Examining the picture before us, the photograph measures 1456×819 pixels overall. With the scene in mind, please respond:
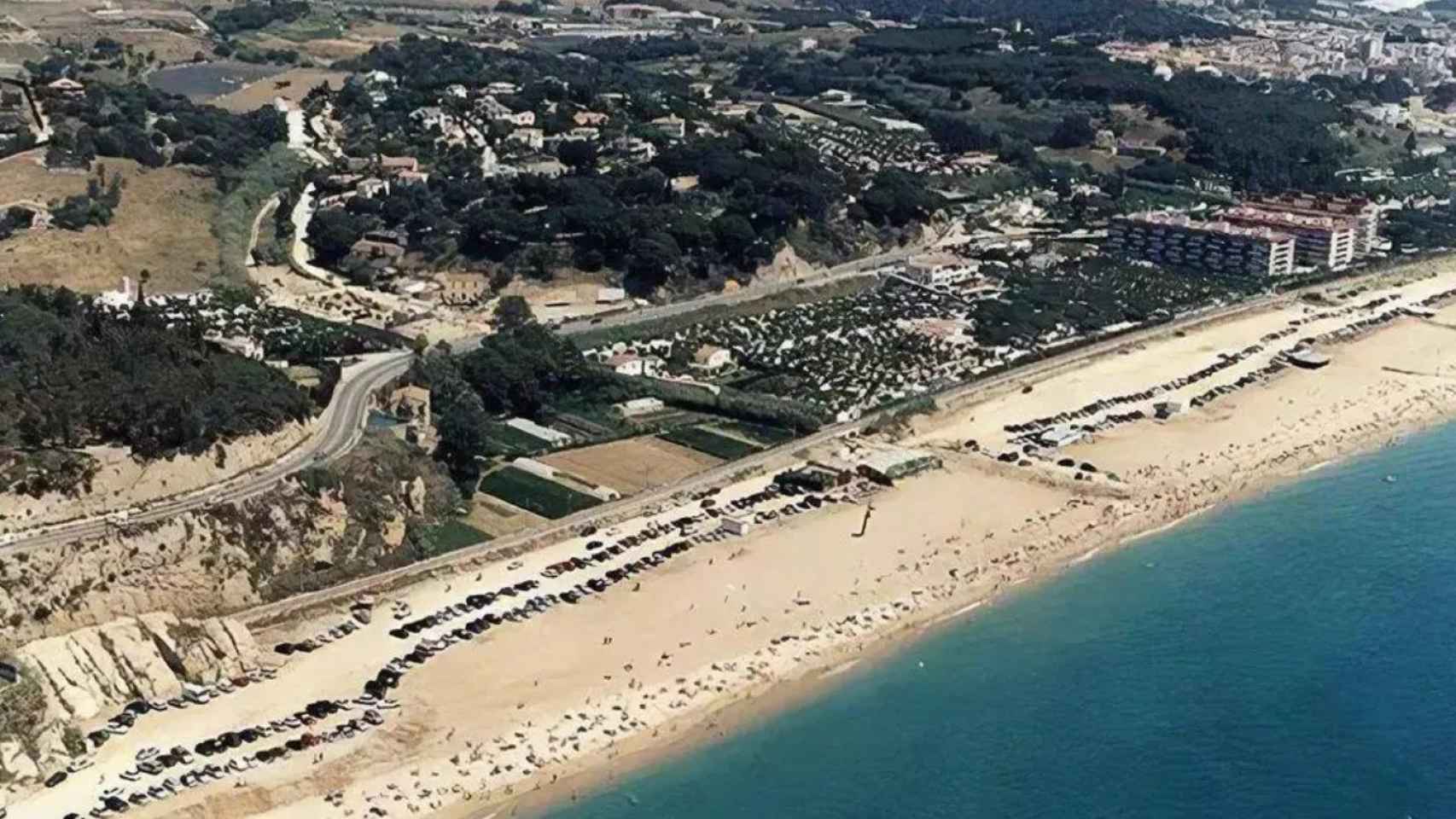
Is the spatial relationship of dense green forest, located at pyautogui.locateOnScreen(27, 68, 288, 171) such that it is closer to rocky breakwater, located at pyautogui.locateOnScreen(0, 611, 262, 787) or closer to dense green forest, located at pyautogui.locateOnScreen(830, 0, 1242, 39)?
rocky breakwater, located at pyautogui.locateOnScreen(0, 611, 262, 787)

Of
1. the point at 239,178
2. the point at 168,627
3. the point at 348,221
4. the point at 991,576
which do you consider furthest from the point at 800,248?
the point at 168,627

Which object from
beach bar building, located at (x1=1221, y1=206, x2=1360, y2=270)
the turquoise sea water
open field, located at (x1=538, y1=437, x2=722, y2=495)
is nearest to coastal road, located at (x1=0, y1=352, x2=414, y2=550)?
open field, located at (x1=538, y1=437, x2=722, y2=495)

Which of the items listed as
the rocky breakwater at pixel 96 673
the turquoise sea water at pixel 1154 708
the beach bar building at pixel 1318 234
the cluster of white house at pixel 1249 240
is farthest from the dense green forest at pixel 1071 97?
the rocky breakwater at pixel 96 673

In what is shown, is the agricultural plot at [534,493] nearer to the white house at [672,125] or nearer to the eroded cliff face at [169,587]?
the eroded cliff face at [169,587]

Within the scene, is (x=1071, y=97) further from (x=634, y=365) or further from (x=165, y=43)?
(x=634, y=365)

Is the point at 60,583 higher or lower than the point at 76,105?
lower

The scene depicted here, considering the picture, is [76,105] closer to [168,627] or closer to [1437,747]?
[168,627]
